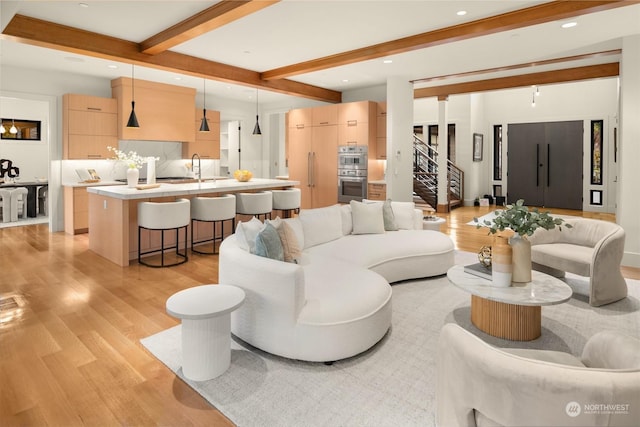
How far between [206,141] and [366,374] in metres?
7.52

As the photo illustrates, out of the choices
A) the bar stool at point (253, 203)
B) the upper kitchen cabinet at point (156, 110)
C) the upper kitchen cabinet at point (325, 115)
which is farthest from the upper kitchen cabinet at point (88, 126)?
the upper kitchen cabinet at point (325, 115)

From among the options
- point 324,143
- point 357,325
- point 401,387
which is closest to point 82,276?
point 357,325

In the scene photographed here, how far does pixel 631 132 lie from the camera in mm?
4898

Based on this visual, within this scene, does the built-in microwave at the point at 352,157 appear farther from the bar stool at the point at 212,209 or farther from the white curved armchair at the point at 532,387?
the white curved armchair at the point at 532,387

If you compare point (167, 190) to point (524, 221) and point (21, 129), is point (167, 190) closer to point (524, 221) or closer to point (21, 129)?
point (524, 221)

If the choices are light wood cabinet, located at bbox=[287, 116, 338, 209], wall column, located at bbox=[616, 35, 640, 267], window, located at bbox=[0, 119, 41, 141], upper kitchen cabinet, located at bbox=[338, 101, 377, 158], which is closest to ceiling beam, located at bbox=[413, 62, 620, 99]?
upper kitchen cabinet, located at bbox=[338, 101, 377, 158]

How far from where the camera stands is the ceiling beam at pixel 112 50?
14.1 feet

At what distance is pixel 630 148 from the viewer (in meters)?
4.93

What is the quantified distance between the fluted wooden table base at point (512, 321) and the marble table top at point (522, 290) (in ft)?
0.44

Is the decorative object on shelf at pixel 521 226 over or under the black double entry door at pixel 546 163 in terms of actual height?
under

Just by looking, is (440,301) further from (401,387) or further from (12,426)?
(12,426)

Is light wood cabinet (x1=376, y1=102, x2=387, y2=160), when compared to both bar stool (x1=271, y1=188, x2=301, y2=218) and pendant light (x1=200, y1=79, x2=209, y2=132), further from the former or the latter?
pendant light (x1=200, y1=79, x2=209, y2=132)

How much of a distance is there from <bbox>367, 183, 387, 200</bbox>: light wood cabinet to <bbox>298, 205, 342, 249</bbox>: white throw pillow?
3.20 metres

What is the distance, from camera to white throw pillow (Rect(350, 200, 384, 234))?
15.3 ft
